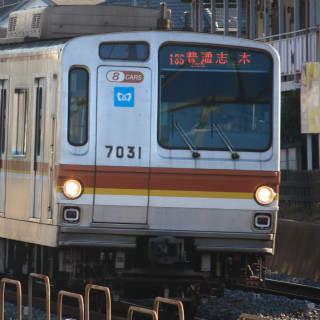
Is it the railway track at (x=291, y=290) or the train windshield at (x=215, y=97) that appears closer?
the train windshield at (x=215, y=97)

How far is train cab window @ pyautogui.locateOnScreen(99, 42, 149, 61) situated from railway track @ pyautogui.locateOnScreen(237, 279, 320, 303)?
3.94 m

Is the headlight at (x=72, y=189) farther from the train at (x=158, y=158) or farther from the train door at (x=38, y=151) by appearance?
the train door at (x=38, y=151)

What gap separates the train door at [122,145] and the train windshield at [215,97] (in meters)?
0.22

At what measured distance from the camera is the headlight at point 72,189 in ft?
37.1

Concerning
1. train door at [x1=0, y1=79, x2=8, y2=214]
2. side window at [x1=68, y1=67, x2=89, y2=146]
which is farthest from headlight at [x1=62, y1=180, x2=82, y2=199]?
train door at [x1=0, y1=79, x2=8, y2=214]

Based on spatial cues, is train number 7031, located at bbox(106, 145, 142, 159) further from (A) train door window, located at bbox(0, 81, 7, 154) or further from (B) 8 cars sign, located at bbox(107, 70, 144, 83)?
(A) train door window, located at bbox(0, 81, 7, 154)

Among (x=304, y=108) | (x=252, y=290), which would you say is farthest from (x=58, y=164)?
(x=304, y=108)

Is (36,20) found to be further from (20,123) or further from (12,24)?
(20,123)

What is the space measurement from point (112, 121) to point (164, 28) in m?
1.72

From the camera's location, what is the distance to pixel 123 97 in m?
11.5

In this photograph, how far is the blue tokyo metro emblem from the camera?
37.7 feet

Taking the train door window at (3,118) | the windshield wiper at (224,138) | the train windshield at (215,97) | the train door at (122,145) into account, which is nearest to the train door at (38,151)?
the train door at (122,145)

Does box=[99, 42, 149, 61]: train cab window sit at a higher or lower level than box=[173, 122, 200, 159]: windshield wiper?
higher

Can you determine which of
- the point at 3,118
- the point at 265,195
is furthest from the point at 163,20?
the point at 265,195
